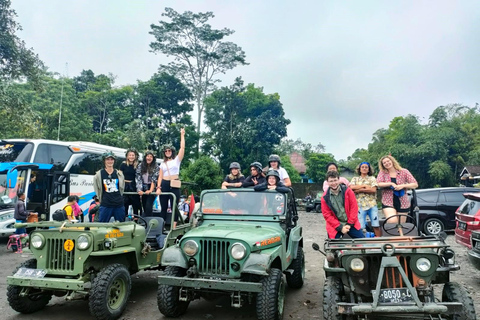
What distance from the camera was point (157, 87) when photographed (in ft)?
125

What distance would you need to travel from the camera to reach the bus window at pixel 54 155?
42.4 feet

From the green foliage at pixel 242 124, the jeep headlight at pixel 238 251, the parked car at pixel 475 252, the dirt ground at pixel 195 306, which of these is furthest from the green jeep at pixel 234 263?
the green foliage at pixel 242 124

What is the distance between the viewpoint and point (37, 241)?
5.20m

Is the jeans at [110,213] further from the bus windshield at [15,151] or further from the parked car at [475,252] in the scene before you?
the bus windshield at [15,151]

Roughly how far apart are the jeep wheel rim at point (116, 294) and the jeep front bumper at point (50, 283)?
491mm

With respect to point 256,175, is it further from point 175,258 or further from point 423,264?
point 423,264

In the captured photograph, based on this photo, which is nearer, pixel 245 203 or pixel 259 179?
pixel 245 203

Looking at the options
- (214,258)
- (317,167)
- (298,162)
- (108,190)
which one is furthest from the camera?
(298,162)

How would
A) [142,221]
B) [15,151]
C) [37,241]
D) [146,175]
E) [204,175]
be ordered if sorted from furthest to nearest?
[204,175] → [15,151] → [146,175] → [142,221] → [37,241]

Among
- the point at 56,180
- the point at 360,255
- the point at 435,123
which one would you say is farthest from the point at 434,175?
the point at 360,255

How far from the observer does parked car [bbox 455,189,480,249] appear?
756 cm

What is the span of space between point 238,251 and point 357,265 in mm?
1433

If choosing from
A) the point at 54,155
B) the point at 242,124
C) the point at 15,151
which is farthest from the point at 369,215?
the point at 242,124

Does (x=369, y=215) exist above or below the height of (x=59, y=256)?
above
